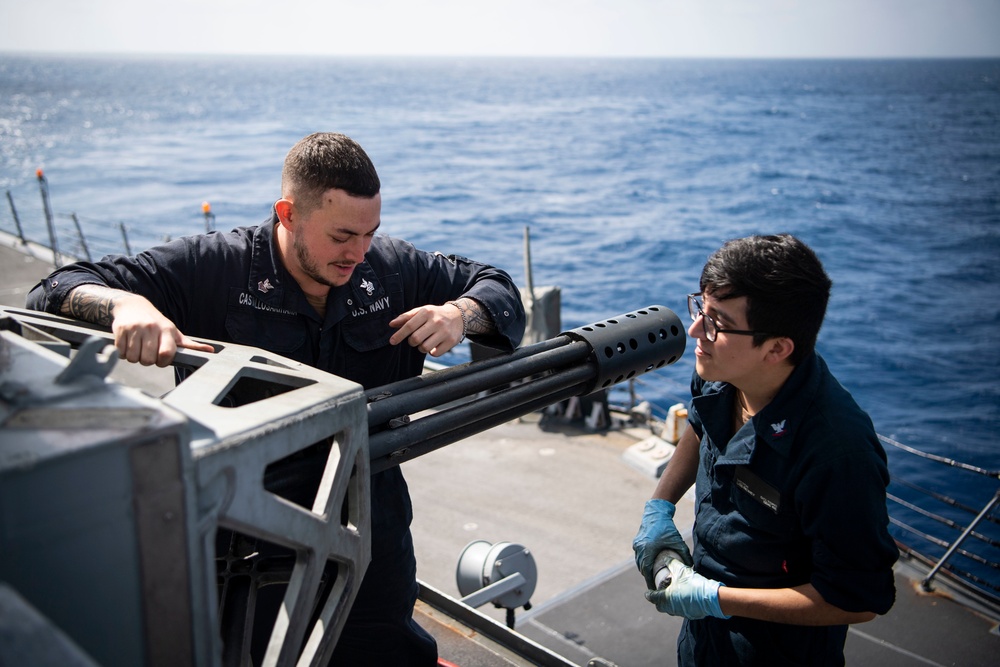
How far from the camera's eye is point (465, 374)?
2340 millimetres

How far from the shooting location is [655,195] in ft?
160

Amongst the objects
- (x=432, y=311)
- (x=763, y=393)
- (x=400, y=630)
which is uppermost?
(x=432, y=311)

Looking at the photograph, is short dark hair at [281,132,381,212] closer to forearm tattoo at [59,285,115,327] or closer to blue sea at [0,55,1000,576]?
forearm tattoo at [59,285,115,327]

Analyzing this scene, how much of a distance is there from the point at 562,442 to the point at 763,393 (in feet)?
29.5

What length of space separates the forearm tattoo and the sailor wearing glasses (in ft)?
5.57

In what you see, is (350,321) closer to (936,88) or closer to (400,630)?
(400,630)

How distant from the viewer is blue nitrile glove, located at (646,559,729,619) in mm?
2414

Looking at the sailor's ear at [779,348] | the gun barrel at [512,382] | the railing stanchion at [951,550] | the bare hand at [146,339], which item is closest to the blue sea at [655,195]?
the railing stanchion at [951,550]

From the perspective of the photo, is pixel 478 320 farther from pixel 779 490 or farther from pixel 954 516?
pixel 954 516

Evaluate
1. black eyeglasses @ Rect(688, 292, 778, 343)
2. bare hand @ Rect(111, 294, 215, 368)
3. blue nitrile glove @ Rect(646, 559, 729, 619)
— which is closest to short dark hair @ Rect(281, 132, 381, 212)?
bare hand @ Rect(111, 294, 215, 368)

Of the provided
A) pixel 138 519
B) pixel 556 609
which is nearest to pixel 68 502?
pixel 138 519

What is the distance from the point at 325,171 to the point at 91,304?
0.82 meters

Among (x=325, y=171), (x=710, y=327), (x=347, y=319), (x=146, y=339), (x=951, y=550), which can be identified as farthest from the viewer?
(x=951, y=550)

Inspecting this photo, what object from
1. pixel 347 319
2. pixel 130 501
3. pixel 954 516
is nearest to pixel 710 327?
pixel 347 319
